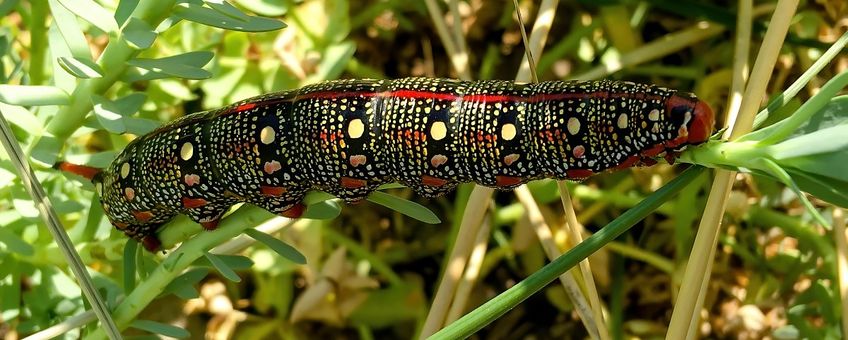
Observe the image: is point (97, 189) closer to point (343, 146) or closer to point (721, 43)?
point (343, 146)

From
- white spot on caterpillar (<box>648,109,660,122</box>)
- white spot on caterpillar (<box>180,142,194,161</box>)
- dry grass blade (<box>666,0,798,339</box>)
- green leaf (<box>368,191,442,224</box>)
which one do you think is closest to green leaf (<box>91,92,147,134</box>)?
white spot on caterpillar (<box>180,142,194,161</box>)

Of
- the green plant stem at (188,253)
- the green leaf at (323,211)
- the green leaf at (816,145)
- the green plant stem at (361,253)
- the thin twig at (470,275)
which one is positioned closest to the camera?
the green leaf at (816,145)

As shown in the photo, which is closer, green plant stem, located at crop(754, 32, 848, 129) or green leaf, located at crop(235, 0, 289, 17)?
green plant stem, located at crop(754, 32, 848, 129)

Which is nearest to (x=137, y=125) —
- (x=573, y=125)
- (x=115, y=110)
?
(x=115, y=110)

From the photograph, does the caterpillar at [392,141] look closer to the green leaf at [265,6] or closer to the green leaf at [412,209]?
the green leaf at [412,209]

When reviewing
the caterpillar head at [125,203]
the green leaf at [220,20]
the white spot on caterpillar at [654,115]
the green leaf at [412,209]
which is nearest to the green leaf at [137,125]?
the caterpillar head at [125,203]

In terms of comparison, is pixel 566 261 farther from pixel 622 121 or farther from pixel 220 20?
pixel 220 20

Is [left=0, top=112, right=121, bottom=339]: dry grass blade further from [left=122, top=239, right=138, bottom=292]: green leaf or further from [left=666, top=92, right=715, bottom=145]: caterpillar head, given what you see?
[left=666, top=92, right=715, bottom=145]: caterpillar head
